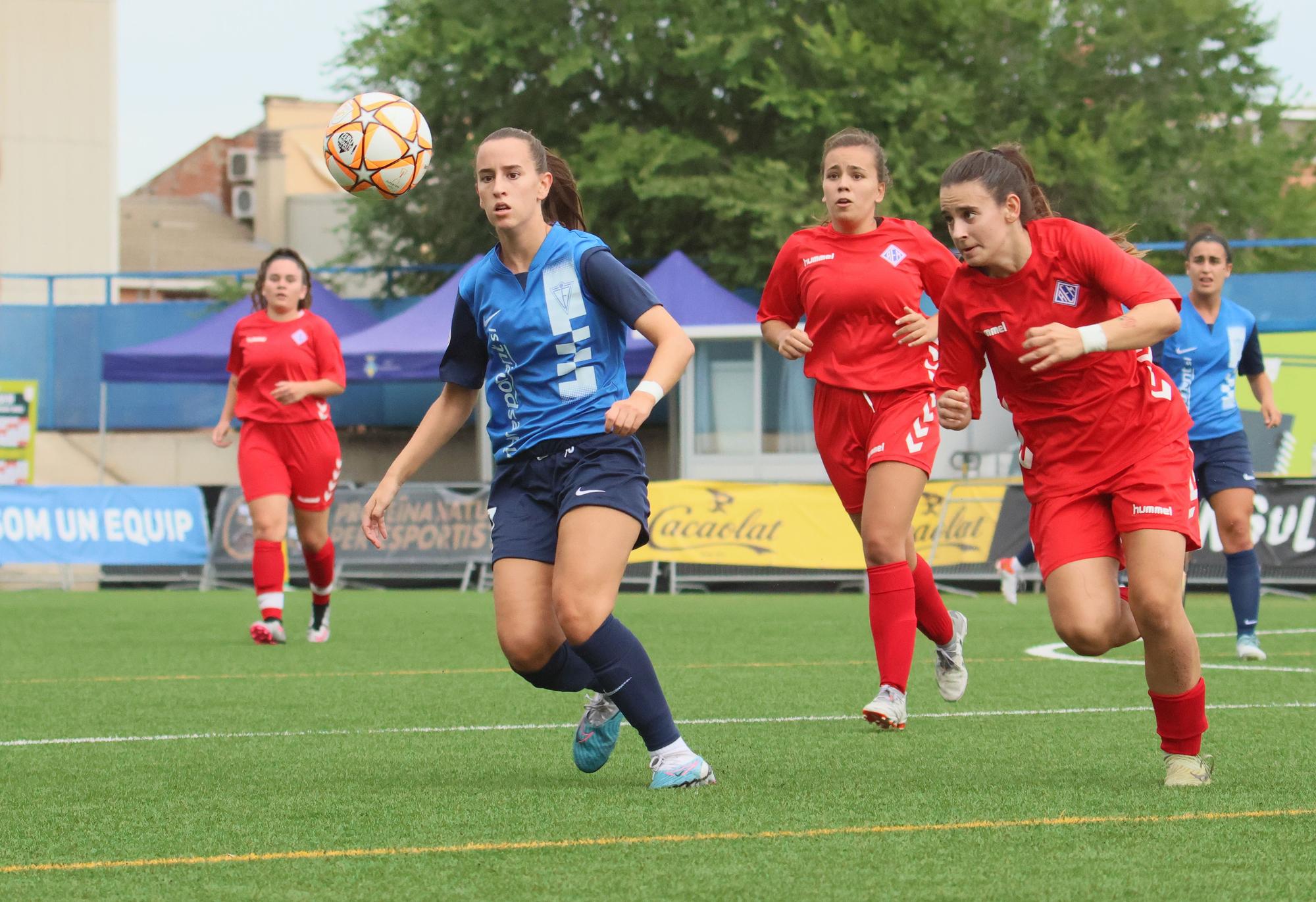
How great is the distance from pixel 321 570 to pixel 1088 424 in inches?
274

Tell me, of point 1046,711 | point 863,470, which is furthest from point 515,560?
point 1046,711

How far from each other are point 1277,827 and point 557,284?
2.58 metres

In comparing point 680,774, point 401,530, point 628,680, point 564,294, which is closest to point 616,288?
point 564,294

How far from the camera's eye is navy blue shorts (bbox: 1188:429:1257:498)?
9320 mm

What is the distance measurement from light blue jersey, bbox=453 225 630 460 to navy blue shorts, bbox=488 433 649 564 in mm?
48

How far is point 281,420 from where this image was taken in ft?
36.2

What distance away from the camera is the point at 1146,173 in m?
24.7

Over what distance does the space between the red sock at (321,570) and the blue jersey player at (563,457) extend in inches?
228

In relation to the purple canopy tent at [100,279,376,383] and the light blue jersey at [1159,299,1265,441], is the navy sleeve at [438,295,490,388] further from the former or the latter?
the purple canopy tent at [100,279,376,383]

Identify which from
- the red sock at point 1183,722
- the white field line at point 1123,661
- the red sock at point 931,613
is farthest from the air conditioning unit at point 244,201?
the red sock at point 1183,722

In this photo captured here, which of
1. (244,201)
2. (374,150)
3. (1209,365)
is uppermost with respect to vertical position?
(244,201)

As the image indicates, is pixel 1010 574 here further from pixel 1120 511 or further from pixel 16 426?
pixel 16 426

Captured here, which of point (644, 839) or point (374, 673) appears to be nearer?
point (644, 839)

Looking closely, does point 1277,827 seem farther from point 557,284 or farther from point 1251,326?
point 1251,326
